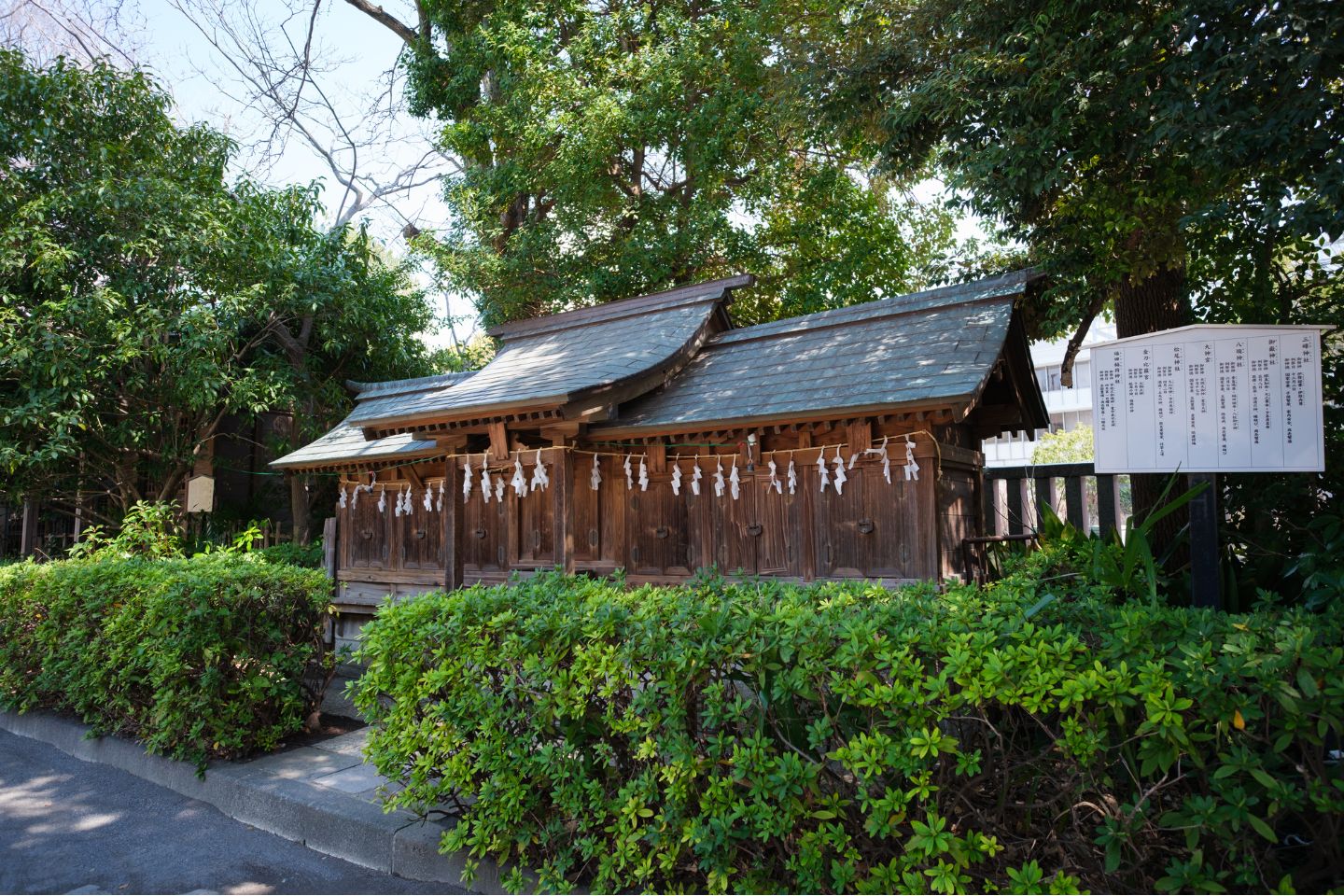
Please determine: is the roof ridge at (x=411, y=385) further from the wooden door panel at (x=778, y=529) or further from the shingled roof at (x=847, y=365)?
the wooden door panel at (x=778, y=529)

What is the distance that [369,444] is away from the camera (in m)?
12.5

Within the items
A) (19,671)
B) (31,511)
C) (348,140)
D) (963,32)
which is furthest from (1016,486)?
(348,140)

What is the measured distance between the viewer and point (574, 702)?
396cm

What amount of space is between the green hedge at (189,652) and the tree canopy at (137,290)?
6600 mm

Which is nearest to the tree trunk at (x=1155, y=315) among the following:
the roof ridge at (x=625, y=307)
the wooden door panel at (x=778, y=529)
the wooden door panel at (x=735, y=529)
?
the wooden door panel at (x=778, y=529)

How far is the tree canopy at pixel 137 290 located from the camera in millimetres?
12766

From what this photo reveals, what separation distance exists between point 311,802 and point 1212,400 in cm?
599

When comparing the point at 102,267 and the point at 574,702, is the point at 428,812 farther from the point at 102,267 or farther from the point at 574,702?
the point at 102,267

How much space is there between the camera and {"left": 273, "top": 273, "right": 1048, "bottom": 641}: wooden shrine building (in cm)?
785

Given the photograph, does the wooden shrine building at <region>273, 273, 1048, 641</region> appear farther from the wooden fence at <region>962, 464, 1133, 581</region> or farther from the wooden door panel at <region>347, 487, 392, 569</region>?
the wooden door panel at <region>347, 487, 392, 569</region>

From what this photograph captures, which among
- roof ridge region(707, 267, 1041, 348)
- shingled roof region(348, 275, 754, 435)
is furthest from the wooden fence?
shingled roof region(348, 275, 754, 435)

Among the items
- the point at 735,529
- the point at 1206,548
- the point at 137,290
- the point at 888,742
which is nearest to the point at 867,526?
the point at 735,529

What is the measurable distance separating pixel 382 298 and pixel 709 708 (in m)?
14.9

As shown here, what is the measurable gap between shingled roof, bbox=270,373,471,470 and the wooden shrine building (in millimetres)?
170
